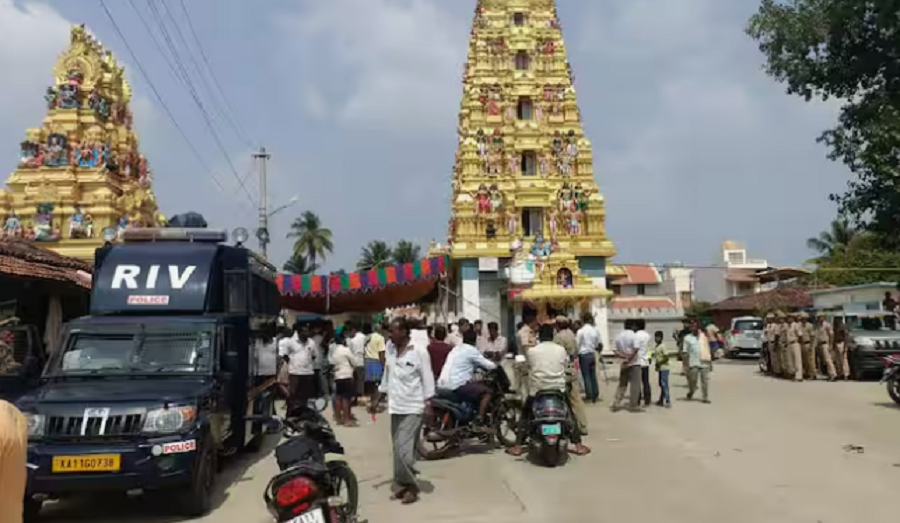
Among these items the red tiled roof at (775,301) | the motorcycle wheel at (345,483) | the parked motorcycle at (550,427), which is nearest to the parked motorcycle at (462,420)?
the parked motorcycle at (550,427)

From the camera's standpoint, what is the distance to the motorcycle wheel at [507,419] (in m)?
9.91

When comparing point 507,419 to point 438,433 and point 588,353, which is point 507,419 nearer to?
point 438,433

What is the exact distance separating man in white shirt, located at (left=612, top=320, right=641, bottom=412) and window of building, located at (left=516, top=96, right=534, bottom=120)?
2217 centimetres

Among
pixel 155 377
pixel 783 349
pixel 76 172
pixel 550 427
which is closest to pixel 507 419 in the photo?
pixel 550 427

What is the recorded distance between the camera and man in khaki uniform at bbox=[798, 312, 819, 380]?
18.8 metres

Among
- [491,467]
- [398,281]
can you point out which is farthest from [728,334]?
[491,467]

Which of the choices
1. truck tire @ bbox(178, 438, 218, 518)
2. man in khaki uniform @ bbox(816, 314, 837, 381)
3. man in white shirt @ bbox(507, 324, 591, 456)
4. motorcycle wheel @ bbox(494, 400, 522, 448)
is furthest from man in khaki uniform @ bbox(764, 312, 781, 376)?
truck tire @ bbox(178, 438, 218, 518)

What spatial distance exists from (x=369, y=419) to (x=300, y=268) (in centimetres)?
5636

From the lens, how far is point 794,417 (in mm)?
12352

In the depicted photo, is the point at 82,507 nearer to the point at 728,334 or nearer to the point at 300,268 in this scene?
the point at 728,334

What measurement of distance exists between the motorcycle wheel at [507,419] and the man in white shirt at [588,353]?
12.3 feet

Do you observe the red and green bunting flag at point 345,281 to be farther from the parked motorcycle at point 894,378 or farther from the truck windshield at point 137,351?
the truck windshield at point 137,351

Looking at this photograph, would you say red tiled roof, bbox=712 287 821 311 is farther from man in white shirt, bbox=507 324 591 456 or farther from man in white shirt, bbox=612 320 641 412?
man in white shirt, bbox=507 324 591 456

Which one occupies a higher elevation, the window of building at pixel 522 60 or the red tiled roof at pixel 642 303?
the window of building at pixel 522 60
